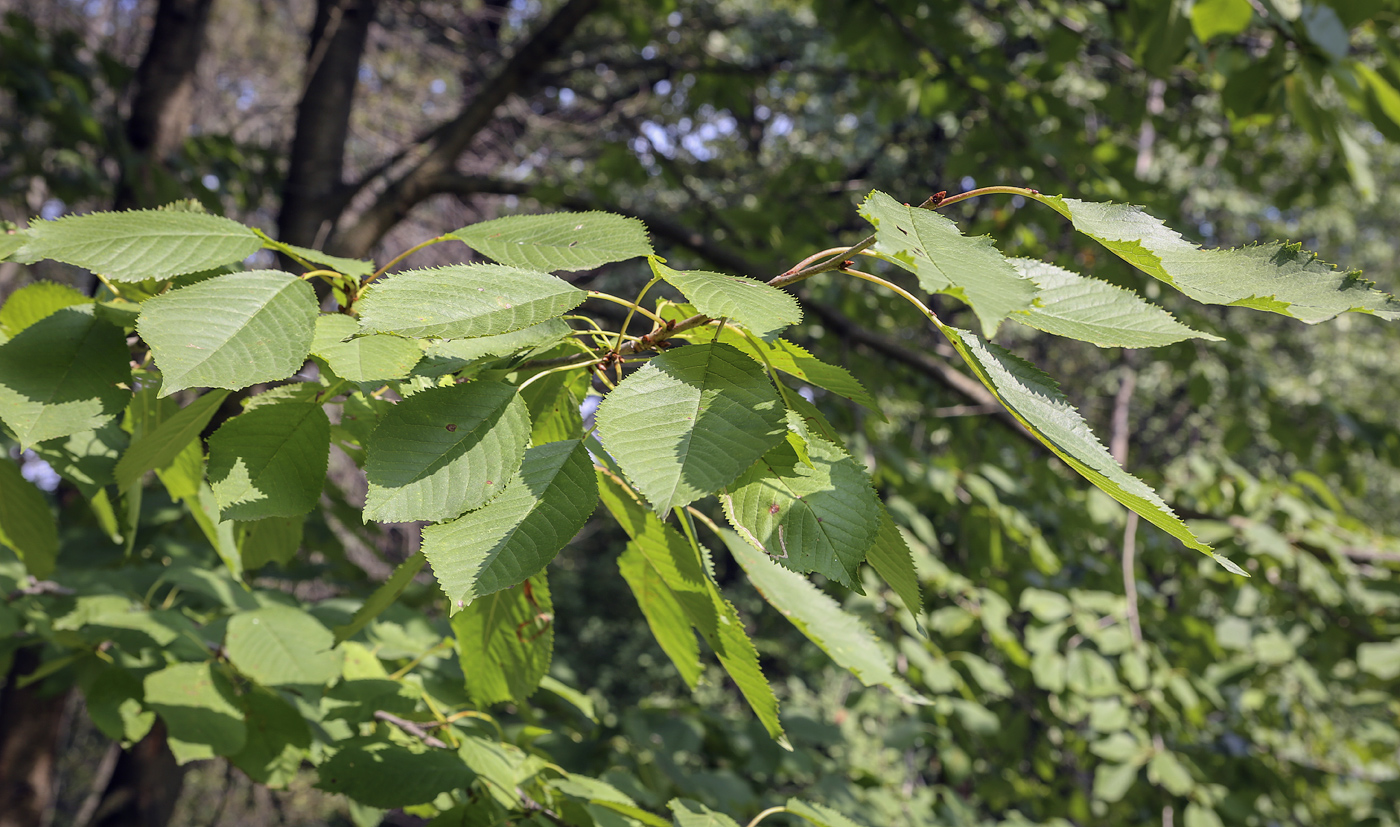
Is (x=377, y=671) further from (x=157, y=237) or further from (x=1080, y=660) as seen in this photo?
(x=1080, y=660)

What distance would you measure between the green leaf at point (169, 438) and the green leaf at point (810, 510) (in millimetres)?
359

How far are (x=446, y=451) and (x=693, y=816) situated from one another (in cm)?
38

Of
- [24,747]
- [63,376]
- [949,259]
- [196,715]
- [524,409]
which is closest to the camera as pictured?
[949,259]

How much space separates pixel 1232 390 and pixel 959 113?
125 cm

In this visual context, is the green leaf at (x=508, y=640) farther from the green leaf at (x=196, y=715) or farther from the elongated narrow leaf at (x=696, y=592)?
the green leaf at (x=196, y=715)

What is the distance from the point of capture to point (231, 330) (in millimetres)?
474

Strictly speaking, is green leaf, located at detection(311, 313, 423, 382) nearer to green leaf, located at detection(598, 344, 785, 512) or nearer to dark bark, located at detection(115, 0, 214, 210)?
green leaf, located at detection(598, 344, 785, 512)

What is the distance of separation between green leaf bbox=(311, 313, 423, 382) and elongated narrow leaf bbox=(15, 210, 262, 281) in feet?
0.27

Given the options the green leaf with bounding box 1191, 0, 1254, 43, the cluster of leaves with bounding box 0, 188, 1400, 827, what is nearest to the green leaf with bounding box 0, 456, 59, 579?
the cluster of leaves with bounding box 0, 188, 1400, 827

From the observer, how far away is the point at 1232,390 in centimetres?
264

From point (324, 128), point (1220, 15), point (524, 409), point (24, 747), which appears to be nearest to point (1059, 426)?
point (524, 409)

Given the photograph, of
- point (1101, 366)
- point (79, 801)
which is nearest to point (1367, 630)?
point (1101, 366)

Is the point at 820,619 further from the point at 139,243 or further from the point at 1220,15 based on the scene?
the point at 1220,15

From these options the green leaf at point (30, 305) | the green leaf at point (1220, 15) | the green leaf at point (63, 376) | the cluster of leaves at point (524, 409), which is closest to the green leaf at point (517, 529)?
the cluster of leaves at point (524, 409)
